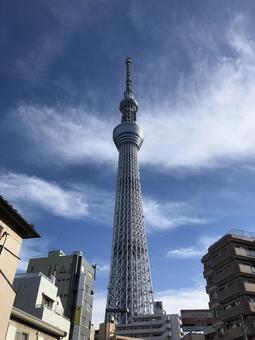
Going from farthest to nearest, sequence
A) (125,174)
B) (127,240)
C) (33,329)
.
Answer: (125,174)
(127,240)
(33,329)

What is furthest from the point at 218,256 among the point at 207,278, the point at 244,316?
the point at 244,316

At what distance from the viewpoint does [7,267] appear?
656 inches

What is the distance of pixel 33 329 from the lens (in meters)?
21.5

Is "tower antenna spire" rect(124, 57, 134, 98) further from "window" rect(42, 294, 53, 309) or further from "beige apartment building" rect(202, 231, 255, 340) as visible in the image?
"window" rect(42, 294, 53, 309)

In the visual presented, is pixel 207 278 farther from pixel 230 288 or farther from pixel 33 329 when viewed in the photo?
pixel 33 329

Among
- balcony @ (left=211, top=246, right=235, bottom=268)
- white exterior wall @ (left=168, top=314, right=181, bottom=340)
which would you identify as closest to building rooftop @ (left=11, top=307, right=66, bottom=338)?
balcony @ (left=211, top=246, right=235, bottom=268)

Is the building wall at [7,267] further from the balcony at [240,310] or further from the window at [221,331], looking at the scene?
the window at [221,331]

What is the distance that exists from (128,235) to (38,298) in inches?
3552

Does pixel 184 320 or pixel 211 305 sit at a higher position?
pixel 184 320

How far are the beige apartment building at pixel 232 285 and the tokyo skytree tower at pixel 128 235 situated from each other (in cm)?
6053

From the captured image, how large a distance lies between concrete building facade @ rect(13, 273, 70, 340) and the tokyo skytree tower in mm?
71662

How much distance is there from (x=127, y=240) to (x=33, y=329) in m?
96.1

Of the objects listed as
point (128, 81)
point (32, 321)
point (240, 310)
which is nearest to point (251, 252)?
point (240, 310)

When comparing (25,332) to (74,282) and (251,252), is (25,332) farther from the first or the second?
(251,252)
